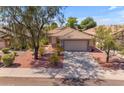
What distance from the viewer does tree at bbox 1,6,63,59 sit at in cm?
1218

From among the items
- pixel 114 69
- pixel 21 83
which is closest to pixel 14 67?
pixel 21 83

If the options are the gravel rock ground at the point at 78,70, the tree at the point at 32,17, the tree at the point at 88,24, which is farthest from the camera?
the tree at the point at 88,24

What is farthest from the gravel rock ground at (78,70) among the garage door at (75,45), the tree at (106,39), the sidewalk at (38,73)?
the garage door at (75,45)

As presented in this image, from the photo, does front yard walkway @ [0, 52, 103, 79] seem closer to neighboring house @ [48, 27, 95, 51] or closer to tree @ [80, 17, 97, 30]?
neighboring house @ [48, 27, 95, 51]

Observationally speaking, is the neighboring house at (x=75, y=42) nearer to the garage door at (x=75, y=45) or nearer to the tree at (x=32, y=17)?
the garage door at (x=75, y=45)

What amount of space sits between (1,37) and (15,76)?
431 inches

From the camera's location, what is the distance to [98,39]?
13312 mm

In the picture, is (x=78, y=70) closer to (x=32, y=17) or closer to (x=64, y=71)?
(x=64, y=71)

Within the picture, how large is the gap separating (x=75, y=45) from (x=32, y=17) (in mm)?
6918

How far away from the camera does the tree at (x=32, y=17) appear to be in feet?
40.0

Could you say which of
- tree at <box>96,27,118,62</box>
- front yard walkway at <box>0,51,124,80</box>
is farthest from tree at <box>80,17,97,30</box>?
front yard walkway at <box>0,51,124,80</box>

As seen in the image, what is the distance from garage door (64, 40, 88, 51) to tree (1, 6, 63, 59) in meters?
4.39

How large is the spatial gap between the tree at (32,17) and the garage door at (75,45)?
4389 millimetres
